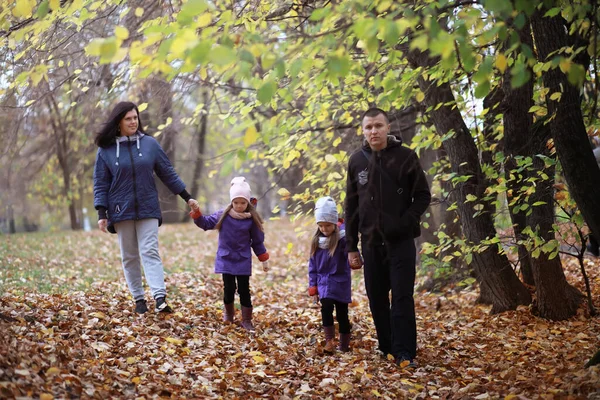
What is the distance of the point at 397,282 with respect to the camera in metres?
5.58

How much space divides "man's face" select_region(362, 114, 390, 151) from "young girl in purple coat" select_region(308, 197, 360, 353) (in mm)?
863

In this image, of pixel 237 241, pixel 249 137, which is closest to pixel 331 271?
pixel 237 241

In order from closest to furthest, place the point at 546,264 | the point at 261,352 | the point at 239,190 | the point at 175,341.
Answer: the point at 175,341, the point at 261,352, the point at 239,190, the point at 546,264

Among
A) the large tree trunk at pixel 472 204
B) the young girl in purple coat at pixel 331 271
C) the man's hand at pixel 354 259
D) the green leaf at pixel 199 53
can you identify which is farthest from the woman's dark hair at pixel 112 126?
the green leaf at pixel 199 53

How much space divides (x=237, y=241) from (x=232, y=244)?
6 cm

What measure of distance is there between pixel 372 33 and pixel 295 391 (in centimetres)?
286

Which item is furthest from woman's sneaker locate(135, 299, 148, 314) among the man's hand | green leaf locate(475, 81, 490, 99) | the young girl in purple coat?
green leaf locate(475, 81, 490, 99)

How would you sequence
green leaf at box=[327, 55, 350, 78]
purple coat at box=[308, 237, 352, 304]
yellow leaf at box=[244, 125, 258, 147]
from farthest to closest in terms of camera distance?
purple coat at box=[308, 237, 352, 304]
yellow leaf at box=[244, 125, 258, 147]
green leaf at box=[327, 55, 350, 78]

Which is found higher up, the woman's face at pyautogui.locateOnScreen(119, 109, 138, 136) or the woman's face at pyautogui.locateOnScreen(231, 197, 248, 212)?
the woman's face at pyautogui.locateOnScreen(119, 109, 138, 136)

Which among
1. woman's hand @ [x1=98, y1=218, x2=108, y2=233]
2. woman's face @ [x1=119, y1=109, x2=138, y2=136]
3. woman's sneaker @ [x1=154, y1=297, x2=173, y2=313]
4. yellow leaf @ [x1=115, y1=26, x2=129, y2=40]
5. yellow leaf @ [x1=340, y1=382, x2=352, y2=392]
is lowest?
yellow leaf @ [x1=340, y1=382, x2=352, y2=392]

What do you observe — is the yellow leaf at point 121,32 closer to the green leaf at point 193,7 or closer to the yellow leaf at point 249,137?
the green leaf at point 193,7

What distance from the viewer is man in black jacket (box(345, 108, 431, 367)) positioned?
555 cm

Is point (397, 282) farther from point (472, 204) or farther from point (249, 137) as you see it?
point (249, 137)

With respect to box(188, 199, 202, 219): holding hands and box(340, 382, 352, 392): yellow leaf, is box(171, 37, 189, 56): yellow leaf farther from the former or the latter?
box(188, 199, 202, 219): holding hands
